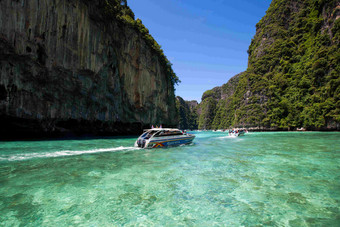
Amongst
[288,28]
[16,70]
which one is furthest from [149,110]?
[288,28]

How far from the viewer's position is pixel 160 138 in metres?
16.2

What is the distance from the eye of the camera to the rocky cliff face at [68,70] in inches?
874

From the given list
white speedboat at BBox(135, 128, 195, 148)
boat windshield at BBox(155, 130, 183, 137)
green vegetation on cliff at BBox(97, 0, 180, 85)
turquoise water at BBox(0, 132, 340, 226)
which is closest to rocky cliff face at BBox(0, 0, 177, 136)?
green vegetation on cliff at BBox(97, 0, 180, 85)

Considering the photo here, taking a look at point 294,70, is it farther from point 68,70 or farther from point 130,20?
point 68,70

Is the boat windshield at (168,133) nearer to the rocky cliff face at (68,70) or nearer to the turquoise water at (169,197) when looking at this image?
the turquoise water at (169,197)

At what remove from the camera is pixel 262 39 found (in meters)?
97.7

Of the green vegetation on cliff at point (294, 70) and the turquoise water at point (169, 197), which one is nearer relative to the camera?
the turquoise water at point (169, 197)

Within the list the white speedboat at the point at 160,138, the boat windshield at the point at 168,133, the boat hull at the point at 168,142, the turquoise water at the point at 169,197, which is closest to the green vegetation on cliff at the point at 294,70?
the boat hull at the point at 168,142

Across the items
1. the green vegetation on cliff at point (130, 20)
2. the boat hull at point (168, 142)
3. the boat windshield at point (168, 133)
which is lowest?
the boat hull at point (168, 142)

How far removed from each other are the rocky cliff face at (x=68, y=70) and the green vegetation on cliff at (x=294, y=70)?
5601 centimetres

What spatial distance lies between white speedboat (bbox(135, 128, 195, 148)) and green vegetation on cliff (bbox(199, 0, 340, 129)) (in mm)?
55104

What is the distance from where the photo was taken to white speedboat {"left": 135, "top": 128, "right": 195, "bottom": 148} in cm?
1562

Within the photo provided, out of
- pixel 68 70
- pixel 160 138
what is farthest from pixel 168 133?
pixel 68 70

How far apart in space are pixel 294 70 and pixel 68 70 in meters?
82.4
